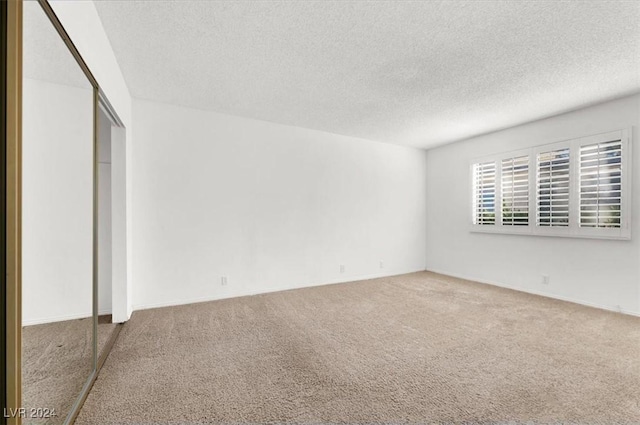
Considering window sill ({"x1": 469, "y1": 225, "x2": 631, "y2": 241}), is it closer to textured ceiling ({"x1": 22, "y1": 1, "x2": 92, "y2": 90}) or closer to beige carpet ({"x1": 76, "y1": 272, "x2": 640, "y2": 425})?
beige carpet ({"x1": 76, "y1": 272, "x2": 640, "y2": 425})

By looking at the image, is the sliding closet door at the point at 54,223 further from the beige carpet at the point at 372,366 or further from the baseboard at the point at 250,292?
the baseboard at the point at 250,292

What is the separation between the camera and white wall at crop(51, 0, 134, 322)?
169cm

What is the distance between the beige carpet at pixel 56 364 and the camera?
116 cm

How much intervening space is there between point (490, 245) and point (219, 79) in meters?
4.84

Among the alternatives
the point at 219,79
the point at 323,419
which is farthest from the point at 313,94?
the point at 323,419

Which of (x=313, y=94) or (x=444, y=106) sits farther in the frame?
(x=444, y=106)

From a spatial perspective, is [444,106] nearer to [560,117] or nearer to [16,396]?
[560,117]

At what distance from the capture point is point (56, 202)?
140 centimetres

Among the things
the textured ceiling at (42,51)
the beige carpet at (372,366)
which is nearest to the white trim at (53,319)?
the beige carpet at (372,366)

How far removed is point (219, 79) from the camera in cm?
309

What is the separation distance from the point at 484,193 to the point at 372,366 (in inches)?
158

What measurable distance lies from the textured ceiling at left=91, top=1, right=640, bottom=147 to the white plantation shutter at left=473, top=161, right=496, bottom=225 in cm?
112

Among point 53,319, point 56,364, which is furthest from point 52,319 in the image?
point 56,364

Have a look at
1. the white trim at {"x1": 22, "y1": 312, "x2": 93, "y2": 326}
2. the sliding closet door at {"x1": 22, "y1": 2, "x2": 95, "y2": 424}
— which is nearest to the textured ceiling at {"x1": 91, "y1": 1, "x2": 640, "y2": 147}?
the sliding closet door at {"x1": 22, "y1": 2, "x2": 95, "y2": 424}
